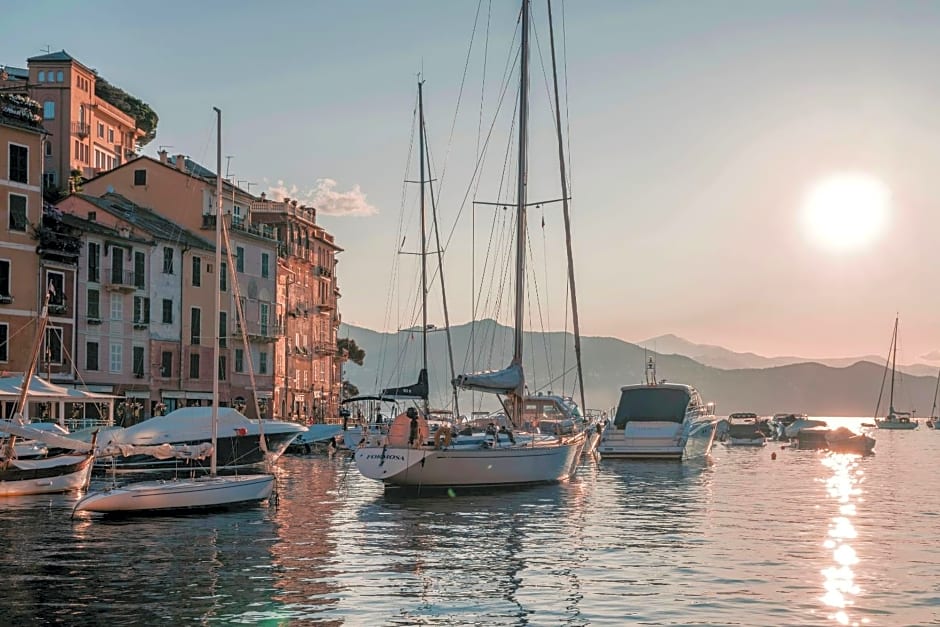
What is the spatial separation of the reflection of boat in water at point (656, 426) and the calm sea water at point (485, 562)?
2384 cm

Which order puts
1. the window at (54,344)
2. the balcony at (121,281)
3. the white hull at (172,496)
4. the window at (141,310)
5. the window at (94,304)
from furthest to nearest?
the window at (141,310)
the balcony at (121,281)
the window at (94,304)
the window at (54,344)
the white hull at (172,496)

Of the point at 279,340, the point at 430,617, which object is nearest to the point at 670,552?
the point at 430,617

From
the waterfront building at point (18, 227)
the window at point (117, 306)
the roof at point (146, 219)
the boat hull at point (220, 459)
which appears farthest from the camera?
the roof at point (146, 219)

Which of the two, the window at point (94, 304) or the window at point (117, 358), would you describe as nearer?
the window at point (94, 304)

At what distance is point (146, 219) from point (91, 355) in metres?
13.8

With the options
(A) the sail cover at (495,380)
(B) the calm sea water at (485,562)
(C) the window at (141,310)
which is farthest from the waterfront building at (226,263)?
(B) the calm sea water at (485,562)

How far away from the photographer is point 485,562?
2520cm

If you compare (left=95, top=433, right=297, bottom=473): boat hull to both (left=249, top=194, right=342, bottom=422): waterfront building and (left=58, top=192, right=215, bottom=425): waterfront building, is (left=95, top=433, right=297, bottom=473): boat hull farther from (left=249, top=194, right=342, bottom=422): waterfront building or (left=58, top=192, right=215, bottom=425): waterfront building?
(left=249, top=194, right=342, bottom=422): waterfront building

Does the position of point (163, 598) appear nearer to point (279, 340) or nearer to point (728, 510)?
point (728, 510)

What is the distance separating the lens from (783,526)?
111 ft

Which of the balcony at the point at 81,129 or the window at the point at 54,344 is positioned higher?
the balcony at the point at 81,129

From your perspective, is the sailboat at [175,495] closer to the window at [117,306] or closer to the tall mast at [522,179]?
the tall mast at [522,179]

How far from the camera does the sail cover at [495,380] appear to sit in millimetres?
44750

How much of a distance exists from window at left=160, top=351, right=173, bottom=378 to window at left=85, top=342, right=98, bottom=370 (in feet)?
21.5
